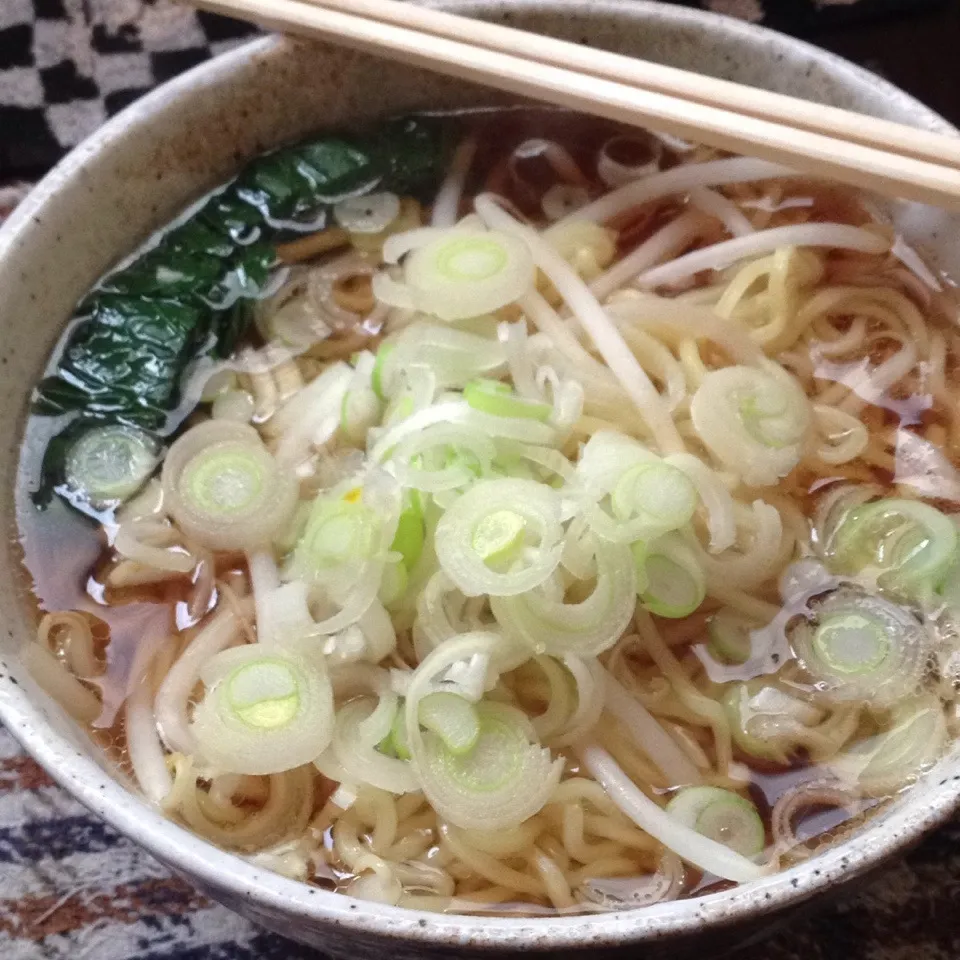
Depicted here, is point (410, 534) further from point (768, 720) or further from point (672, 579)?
point (768, 720)

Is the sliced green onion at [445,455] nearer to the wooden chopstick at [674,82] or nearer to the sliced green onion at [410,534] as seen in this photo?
the sliced green onion at [410,534]

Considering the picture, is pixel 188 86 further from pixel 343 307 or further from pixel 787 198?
pixel 787 198

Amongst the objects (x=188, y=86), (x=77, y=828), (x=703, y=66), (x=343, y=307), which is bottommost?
(x=77, y=828)

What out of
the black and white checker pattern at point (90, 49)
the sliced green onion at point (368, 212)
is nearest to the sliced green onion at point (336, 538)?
the sliced green onion at point (368, 212)

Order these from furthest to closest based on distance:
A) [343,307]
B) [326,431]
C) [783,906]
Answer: [343,307] < [326,431] < [783,906]

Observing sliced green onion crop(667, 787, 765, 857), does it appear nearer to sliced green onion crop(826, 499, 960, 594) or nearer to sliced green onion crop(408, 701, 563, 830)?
sliced green onion crop(408, 701, 563, 830)

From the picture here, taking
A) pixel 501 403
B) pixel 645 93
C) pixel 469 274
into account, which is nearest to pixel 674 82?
pixel 645 93

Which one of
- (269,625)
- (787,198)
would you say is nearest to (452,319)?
(269,625)
